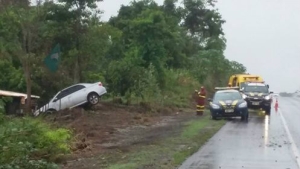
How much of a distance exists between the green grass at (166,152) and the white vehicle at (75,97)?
30.1 ft

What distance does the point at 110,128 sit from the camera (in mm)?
26219

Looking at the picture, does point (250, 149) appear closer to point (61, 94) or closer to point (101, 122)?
point (101, 122)

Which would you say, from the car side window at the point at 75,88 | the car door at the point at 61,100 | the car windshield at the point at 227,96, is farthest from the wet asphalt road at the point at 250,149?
the car door at the point at 61,100

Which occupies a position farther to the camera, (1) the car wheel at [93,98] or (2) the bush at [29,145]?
(1) the car wheel at [93,98]

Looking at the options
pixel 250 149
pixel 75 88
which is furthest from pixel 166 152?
pixel 75 88

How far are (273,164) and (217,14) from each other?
57.1m

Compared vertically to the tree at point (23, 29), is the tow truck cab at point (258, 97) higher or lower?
lower

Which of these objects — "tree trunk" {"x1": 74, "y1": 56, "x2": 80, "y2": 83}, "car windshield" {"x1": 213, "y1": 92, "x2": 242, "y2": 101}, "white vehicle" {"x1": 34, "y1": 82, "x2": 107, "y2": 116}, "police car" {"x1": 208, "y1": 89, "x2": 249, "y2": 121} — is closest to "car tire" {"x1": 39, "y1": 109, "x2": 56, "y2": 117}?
"white vehicle" {"x1": 34, "y1": 82, "x2": 107, "y2": 116}

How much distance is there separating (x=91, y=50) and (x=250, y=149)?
17.9 metres

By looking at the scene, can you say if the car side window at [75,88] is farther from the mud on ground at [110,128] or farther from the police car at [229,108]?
the police car at [229,108]

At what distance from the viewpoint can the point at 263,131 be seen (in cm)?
2583

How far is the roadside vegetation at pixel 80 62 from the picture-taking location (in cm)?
1681

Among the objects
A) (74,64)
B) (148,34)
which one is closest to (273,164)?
(74,64)

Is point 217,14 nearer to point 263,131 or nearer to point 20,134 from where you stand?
point 263,131
